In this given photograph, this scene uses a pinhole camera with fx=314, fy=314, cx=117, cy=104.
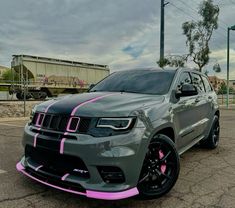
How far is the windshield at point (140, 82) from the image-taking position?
4730mm

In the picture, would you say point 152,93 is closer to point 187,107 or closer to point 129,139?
point 187,107

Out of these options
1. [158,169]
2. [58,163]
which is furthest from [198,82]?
[58,163]

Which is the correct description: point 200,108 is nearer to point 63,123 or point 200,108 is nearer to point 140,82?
point 140,82

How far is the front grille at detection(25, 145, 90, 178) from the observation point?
3.37 metres

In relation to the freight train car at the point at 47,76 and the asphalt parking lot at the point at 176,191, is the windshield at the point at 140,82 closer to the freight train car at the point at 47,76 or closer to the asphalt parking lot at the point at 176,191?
the asphalt parking lot at the point at 176,191

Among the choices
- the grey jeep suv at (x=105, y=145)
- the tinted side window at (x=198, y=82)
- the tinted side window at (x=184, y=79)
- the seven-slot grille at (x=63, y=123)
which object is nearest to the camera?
the grey jeep suv at (x=105, y=145)

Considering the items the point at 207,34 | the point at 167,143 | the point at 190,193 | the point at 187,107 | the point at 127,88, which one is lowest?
the point at 190,193

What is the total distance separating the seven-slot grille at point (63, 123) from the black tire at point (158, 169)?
0.83 meters

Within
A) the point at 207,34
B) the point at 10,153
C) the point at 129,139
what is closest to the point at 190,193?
the point at 129,139

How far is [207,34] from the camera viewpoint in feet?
77.4

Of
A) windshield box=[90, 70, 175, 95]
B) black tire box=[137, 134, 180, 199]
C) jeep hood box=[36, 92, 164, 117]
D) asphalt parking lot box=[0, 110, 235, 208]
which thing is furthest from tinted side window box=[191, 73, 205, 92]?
black tire box=[137, 134, 180, 199]

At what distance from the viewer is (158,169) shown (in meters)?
3.81

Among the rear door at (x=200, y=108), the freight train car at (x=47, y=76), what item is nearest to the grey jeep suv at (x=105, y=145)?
the rear door at (x=200, y=108)

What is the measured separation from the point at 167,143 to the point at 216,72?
22731 mm
